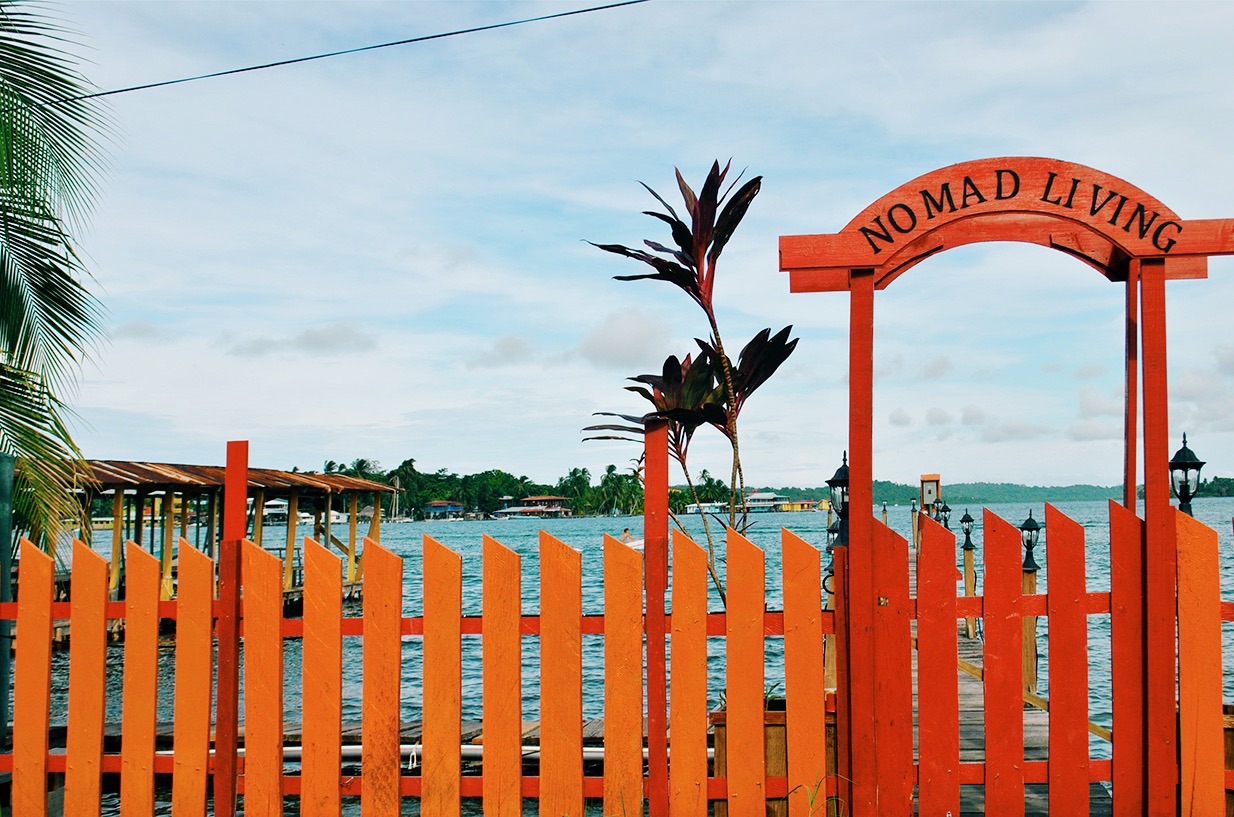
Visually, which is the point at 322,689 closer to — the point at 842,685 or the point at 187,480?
the point at 842,685

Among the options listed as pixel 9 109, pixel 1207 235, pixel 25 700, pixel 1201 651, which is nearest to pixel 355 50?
pixel 9 109

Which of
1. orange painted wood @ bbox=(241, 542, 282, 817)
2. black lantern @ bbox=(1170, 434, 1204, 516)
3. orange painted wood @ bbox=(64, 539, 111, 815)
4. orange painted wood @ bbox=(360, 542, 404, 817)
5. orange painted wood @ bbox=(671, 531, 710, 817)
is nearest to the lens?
orange painted wood @ bbox=(671, 531, 710, 817)

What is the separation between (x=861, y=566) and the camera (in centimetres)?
434

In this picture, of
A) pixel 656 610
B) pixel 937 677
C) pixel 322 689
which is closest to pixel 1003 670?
pixel 937 677

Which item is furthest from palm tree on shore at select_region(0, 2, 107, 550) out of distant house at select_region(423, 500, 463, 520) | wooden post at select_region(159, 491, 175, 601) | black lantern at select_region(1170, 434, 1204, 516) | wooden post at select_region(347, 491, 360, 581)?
distant house at select_region(423, 500, 463, 520)

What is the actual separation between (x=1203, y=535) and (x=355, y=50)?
7.37 meters

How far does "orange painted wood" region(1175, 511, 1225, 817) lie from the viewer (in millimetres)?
4465

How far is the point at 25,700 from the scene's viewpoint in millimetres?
4777

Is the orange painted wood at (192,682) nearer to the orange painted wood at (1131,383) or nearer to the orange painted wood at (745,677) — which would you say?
the orange painted wood at (745,677)

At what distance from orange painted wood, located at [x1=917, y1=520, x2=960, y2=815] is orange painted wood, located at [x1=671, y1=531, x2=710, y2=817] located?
35.0 inches

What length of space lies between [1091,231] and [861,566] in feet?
5.84

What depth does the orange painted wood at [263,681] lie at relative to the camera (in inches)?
179

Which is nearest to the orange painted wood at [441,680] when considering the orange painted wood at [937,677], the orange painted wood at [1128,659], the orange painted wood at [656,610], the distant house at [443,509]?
the orange painted wood at [656,610]

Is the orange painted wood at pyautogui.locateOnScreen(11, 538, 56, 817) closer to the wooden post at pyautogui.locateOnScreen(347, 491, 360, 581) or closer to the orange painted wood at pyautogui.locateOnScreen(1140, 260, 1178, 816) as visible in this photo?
the orange painted wood at pyautogui.locateOnScreen(1140, 260, 1178, 816)
